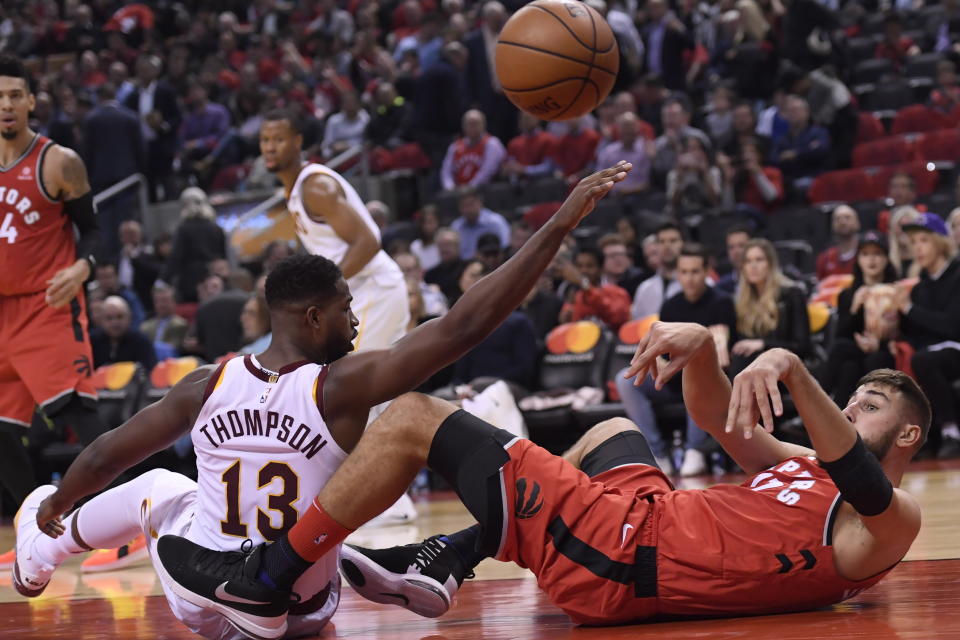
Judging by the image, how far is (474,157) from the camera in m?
12.7

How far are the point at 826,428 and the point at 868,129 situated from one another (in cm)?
897

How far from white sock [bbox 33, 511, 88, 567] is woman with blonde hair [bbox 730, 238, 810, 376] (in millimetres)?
4928

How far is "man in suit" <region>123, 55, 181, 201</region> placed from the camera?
1510cm

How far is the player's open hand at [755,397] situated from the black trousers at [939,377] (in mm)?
5142

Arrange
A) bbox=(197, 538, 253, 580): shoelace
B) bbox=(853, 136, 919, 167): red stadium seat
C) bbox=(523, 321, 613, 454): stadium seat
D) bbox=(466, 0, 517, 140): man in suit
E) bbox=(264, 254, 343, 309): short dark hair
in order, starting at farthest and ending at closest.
Answer: bbox=(466, 0, 517, 140): man in suit < bbox=(853, 136, 919, 167): red stadium seat < bbox=(523, 321, 613, 454): stadium seat < bbox=(264, 254, 343, 309): short dark hair < bbox=(197, 538, 253, 580): shoelace

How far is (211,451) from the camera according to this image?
3.51 m

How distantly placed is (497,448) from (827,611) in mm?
997

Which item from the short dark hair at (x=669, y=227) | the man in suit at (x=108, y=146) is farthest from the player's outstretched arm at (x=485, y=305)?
the man in suit at (x=108, y=146)

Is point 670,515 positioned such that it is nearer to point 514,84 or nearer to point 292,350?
point 292,350

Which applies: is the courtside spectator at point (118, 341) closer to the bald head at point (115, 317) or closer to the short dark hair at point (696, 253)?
the bald head at point (115, 317)

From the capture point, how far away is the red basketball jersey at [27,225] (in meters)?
5.63

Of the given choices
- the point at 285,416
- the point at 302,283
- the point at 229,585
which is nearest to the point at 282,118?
the point at 302,283

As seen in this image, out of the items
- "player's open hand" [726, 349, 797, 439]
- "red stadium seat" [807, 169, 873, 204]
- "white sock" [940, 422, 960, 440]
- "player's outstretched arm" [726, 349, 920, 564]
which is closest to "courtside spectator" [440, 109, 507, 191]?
"red stadium seat" [807, 169, 873, 204]

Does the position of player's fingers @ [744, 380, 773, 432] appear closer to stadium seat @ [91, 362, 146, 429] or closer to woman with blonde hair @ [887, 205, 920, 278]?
woman with blonde hair @ [887, 205, 920, 278]
